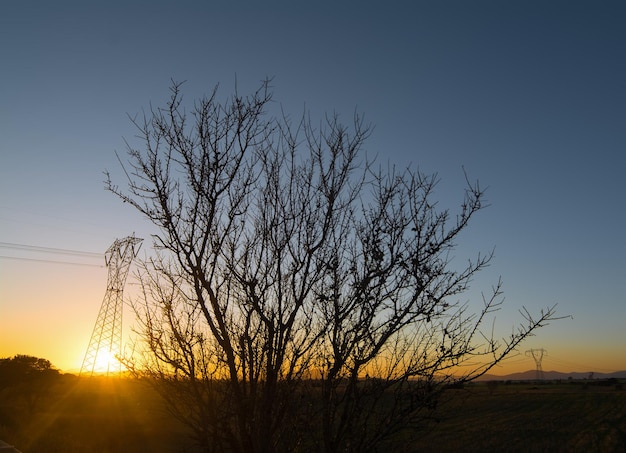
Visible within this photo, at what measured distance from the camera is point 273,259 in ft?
14.8

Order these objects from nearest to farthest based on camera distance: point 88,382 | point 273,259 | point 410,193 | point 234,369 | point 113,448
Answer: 1. point 234,369
2. point 273,259
3. point 410,193
4. point 113,448
5. point 88,382

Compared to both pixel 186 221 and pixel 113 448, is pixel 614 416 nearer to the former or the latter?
pixel 113 448

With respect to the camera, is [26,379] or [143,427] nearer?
[143,427]

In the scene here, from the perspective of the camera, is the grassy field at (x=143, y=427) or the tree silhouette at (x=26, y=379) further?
the tree silhouette at (x=26, y=379)

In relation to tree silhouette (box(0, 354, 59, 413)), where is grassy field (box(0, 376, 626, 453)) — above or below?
below

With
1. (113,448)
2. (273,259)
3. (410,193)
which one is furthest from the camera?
(113,448)

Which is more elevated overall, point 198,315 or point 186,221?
point 186,221

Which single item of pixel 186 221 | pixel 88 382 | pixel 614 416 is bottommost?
pixel 614 416

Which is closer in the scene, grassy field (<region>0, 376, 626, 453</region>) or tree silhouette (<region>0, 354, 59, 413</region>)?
grassy field (<region>0, 376, 626, 453</region>)

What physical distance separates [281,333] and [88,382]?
5774cm

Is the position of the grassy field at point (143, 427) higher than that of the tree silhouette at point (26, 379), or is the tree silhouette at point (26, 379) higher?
Result: the tree silhouette at point (26, 379)

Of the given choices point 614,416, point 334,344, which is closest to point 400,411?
point 334,344

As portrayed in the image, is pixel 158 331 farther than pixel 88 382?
No

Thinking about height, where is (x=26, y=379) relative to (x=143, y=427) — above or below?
above
